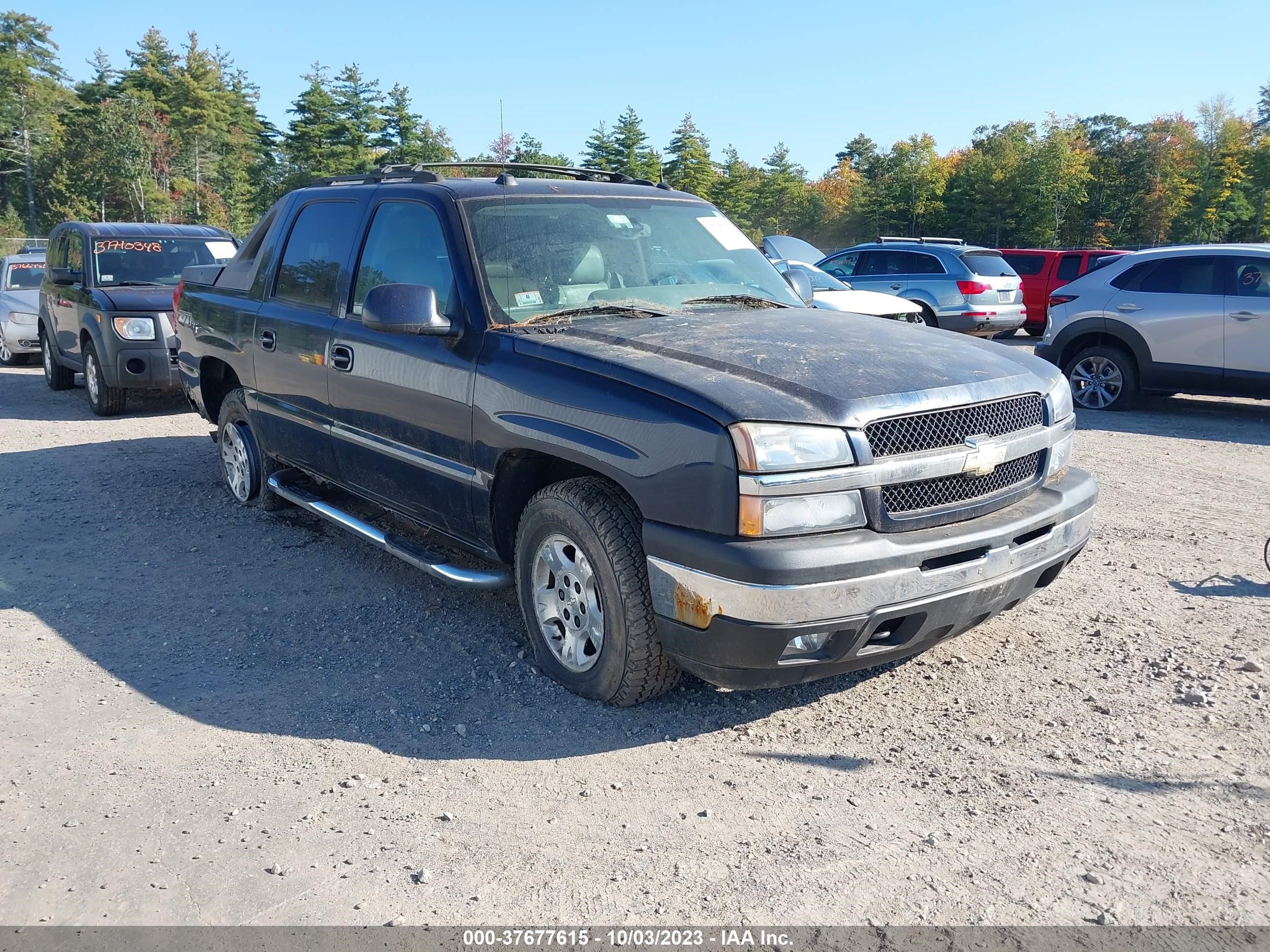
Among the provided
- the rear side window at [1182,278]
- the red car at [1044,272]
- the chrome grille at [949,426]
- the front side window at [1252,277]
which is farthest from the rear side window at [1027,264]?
the chrome grille at [949,426]

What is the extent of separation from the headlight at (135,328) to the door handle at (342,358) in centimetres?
581

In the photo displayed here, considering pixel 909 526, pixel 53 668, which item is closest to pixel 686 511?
pixel 909 526

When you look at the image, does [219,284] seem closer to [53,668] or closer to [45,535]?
[45,535]

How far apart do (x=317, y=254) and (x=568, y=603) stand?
8.65ft

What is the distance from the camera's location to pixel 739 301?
4828mm

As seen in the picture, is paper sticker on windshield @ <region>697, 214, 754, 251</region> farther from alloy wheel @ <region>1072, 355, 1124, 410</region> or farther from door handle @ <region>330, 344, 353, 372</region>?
alloy wheel @ <region>1072, 355, 1124, 410</region>

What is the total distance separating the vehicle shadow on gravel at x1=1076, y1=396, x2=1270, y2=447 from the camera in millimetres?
9352

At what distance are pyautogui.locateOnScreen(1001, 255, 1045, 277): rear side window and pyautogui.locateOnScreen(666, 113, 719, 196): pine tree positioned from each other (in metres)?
36.5

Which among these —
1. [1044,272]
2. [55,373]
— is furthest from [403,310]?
[1044,272]

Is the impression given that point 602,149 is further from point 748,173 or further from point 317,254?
point 317,254

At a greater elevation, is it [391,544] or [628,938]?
[391,544]

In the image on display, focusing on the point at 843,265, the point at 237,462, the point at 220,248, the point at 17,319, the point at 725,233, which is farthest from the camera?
the point at 843,265

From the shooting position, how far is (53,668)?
435 cm

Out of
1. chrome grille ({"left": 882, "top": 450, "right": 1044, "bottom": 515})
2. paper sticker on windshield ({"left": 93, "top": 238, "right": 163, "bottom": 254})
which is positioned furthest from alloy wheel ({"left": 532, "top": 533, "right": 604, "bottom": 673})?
paper sticker on windshield ({"left": 93, "top": 238, "right": 163, "bottom": 254})
